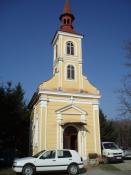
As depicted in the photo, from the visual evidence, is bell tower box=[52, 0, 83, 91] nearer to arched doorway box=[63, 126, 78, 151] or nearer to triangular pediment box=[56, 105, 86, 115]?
triangular pediment box=[56, 105, 86, 115]

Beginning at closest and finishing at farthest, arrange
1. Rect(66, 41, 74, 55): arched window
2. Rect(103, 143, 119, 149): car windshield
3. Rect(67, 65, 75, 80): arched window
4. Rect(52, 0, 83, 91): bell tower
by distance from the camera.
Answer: Rect(103, 143, 119, 149): car windshield
Rect(52, 0, 83, 91): bell tower
Rect(67, 65, 75, 80): arched window
Rect(66, 41, 74, 55): arched window

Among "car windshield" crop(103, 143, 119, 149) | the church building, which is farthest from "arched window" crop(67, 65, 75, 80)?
"car windshield" crop(103, 143, 119, 149)

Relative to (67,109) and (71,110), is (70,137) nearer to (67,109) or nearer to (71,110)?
(71,110)

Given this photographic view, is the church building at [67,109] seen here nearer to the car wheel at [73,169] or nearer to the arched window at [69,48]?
the arched window at [69,48]

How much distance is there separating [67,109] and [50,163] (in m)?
9.95

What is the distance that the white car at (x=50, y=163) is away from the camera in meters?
17.0

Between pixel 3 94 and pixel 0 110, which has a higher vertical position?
pixel 3 94

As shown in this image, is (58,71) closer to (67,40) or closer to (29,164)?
(67,40)

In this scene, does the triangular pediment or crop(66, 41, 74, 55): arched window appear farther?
crop(66, 41, 74, 55): arched window

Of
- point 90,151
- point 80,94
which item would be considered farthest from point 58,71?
point 90,151

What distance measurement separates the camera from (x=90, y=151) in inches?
1044

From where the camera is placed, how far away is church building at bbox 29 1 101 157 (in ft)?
84.6

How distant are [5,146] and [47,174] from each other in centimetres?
1454

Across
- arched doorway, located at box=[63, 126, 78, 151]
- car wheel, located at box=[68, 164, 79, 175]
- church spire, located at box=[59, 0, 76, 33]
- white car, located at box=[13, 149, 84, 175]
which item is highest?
church spire, located at box=[59, 0, 76, 33]
